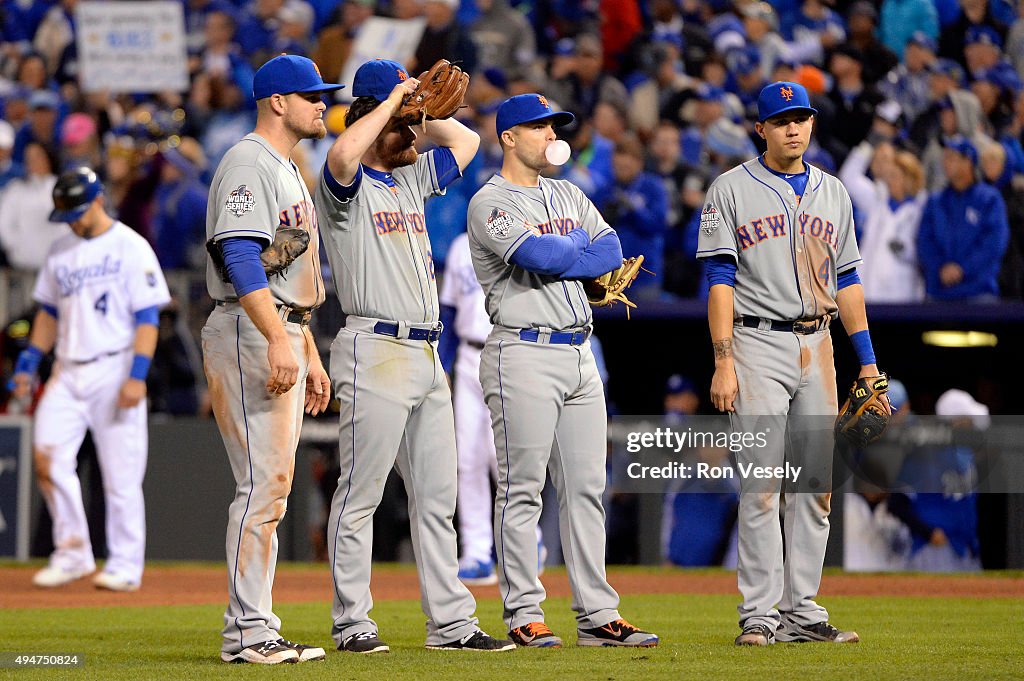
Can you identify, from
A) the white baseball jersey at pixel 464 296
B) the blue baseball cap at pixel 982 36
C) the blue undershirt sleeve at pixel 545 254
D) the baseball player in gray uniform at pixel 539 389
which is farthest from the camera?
the blue baseball cap at pixel 982 36

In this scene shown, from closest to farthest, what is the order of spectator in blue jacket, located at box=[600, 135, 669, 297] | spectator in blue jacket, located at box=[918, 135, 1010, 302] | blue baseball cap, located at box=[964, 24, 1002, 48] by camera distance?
spectator in blue jacket, located at box=[918, 135, 1010, 302], spectator in blue jacket, located at box=[600, 135, 669, 297], blue baseball cap, located at box=[964, 24, 1002, 48]

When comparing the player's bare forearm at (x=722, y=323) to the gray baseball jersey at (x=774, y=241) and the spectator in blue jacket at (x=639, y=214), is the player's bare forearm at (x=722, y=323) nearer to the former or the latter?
the gray baseball jersey at (x=774, y=241)

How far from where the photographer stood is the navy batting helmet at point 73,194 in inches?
345

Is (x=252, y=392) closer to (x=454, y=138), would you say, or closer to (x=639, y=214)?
(x=454, y=138)

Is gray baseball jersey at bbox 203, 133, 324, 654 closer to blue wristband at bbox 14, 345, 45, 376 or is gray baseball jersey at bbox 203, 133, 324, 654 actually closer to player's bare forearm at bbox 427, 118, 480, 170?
player's bare forearm at bbox 427, 118, 480, 170

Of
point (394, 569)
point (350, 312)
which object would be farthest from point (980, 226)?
point (350, 312)

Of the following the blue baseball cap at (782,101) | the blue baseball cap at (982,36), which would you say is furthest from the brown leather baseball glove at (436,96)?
the blue baseball cap at (982,36)

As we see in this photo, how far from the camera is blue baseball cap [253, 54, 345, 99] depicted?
17.8ft

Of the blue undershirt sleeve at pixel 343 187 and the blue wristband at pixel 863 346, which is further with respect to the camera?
the blue wristband at pixel 863 346

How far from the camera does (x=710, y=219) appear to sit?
592 cm

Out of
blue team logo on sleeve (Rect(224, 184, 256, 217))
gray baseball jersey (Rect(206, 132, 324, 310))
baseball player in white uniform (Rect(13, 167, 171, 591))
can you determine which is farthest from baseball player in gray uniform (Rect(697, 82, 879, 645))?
baseball player in white uniform (Rect(13, 167, 171, 591))

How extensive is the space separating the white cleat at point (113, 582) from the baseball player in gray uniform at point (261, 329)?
3.71 m

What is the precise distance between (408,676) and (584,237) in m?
1.87

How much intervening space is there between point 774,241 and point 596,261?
0.73 metres
